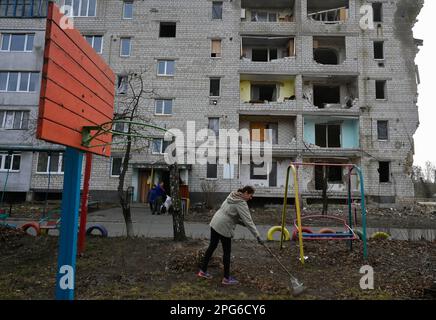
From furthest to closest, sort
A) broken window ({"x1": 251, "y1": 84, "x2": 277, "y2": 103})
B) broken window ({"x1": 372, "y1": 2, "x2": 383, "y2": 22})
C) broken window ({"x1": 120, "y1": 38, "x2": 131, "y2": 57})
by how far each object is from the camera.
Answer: broken window ({"x1": 251, "y1": 84, "x2": 277, "y2": 103}) → broken window ({"x1": 372, "y1": 2, "x2": 383, "y2": 22}) → broken window ({"x1": 120, "y1": 38, "x2": 131, "y2": 57})

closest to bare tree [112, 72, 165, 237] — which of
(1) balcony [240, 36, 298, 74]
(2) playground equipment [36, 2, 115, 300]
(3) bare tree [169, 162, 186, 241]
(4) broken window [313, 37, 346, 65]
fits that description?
(2) playground equipment [36, 2, 115, 300]

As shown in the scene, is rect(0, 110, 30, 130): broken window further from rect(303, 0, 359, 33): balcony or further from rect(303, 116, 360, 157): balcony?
rect(303, 0, 359, 33): balcony

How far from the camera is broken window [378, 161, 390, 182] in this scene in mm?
22406

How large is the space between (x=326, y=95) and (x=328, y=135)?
376 centimetres

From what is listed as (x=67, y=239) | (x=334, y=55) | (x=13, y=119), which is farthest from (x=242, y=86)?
(x=67, y=239)

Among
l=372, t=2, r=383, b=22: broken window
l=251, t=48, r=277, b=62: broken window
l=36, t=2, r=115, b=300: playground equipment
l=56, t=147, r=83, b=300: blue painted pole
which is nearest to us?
l=36, t=2, r=115, b=300: playground equipment

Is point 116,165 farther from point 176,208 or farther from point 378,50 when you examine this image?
point 378,50

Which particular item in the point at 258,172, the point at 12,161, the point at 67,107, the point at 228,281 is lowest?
the point at 228,281

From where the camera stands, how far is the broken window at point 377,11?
24.3m

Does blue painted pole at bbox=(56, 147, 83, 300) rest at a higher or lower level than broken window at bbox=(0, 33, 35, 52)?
lower

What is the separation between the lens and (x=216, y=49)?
78.3 feet

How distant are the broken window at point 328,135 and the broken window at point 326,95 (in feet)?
6.53

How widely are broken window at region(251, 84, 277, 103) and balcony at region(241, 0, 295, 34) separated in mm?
4271

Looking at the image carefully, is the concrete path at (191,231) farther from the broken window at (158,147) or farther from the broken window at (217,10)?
the broken window at (217,10)
